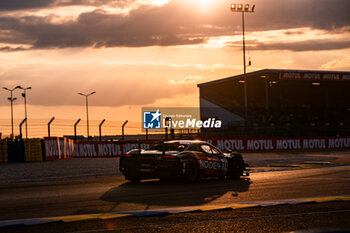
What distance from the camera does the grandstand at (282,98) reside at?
60.2 m

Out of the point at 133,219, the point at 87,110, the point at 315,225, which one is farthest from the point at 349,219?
the point at 87,110

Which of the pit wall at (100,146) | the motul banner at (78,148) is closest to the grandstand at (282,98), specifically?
the pit wall at (100,146)

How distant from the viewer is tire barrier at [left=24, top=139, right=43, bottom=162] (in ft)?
81.0

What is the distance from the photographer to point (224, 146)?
3947 centimetres

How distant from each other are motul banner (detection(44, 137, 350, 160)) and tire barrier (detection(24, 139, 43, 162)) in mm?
416

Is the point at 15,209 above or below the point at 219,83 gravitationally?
below

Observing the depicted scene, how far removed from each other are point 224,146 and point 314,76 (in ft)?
80.5

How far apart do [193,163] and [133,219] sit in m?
6.32

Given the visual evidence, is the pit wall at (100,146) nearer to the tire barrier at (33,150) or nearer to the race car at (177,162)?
the tire barrier at (33,150)

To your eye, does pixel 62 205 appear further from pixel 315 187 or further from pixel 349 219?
pixel 315 187

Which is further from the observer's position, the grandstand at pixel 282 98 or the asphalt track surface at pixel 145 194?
the grandstand at pixel 282 98

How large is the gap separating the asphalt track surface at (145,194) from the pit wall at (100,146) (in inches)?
56.9

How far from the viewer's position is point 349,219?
25.0 ft

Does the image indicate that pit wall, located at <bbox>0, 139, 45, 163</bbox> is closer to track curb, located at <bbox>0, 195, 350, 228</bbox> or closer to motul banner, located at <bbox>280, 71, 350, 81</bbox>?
track curb, located at <bbox>0, 195, 350, 228</bbox>
